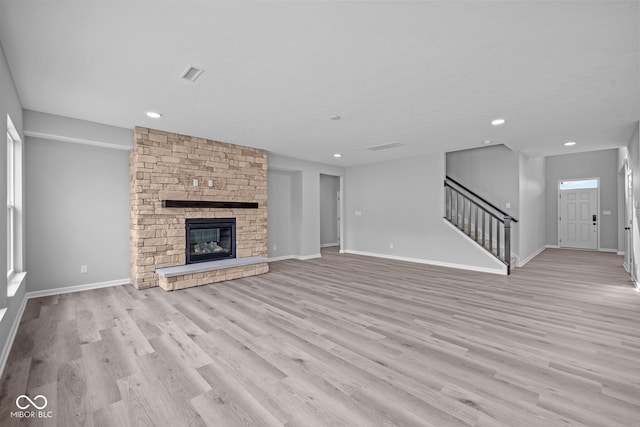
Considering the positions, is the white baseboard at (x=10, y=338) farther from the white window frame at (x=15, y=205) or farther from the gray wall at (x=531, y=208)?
the gray wall at (x=531, y=208)

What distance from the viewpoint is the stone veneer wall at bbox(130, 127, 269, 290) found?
443cm

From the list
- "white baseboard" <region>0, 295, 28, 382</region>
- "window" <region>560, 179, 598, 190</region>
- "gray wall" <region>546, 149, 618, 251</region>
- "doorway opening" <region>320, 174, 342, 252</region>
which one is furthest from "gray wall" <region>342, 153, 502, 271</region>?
"white baseboard" <region>0, 295, 28, 382</region>

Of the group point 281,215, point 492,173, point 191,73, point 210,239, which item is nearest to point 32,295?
point 210,239

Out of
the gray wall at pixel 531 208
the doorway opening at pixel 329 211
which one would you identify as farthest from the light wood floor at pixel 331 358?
the doorway opening at pixel 329 211

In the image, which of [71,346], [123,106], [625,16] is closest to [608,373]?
[625,16]

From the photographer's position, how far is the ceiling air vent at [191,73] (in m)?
2.66

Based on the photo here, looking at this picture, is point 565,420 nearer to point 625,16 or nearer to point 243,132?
point 625,16

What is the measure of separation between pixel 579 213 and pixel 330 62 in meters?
10.2

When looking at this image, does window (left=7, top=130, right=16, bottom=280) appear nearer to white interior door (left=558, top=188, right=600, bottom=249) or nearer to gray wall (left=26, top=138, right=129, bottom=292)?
gray wall (left=26, top=138, right=129, bottom=292)

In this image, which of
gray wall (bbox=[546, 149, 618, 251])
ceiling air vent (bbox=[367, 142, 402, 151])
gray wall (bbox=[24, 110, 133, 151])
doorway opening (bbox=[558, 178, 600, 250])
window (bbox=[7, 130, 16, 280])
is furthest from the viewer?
doorway opening (bbox=[558, 178, 600, 250])

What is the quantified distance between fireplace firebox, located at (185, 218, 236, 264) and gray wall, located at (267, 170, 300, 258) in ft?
4.92

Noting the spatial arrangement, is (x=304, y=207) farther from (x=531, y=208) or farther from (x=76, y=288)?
(x=531, y=208)

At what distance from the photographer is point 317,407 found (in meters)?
1.75

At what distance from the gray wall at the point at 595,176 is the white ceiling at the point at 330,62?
5583mm
